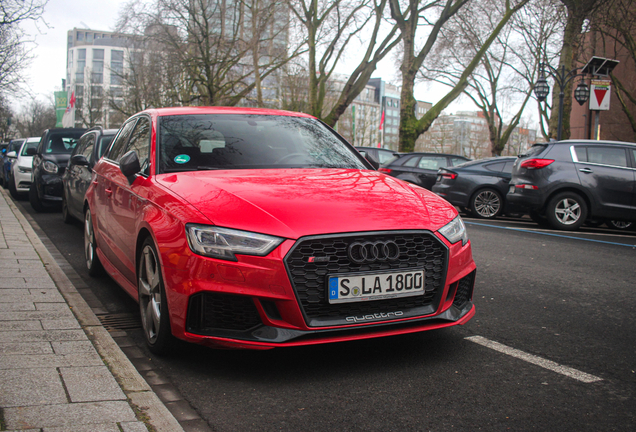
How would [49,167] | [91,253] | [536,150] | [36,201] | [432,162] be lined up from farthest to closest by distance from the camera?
[432,162]
[36,201]
[49,167]
[536,150]
[91,253]

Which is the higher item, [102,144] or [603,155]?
[603,155]

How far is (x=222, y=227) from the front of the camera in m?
3.30

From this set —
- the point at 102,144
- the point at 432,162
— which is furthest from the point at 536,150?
the point at 102,144

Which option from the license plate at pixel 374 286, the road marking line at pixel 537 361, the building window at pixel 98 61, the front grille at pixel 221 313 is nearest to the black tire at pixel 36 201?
the front grille at pixel 221 313

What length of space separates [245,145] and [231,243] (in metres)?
1.55

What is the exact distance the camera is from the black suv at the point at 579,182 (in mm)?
11375

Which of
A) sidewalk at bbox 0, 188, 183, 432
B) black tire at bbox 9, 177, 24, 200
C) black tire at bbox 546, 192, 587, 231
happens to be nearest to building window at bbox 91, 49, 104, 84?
black tire at bbox 9, 177, 24, 200

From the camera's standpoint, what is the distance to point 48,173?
12688 mm

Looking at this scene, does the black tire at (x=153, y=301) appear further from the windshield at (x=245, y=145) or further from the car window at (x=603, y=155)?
the car window at (x=603, y=155)

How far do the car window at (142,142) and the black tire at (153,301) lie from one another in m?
0.75

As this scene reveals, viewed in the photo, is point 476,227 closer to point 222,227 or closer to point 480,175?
point 480,175

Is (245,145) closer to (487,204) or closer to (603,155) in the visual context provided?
(603,155)

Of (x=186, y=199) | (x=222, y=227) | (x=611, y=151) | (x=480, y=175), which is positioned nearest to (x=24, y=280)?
(x=186, y=199)

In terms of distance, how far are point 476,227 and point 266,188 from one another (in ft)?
29.1
